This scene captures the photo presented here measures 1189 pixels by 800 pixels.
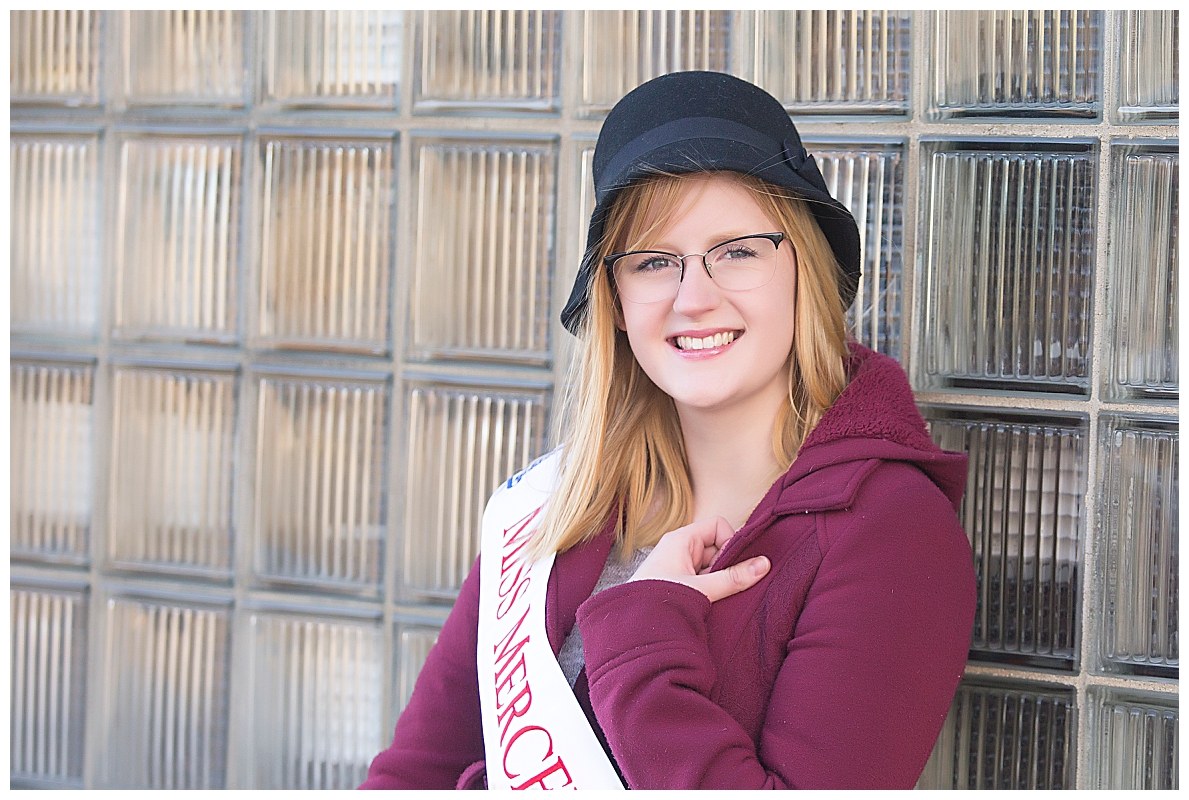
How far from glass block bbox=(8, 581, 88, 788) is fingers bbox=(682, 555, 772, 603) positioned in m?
1.04

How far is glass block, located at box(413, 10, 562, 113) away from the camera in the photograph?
1260mm

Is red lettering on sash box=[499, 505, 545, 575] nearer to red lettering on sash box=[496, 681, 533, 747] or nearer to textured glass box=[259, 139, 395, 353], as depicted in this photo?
red lettering on sash box=[496, 681, 533, 747]

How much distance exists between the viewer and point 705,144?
874 mm

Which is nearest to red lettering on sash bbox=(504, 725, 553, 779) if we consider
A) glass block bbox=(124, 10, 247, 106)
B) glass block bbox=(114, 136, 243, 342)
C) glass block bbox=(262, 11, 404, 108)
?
glass block bbox=(114, 136, 243, 342)

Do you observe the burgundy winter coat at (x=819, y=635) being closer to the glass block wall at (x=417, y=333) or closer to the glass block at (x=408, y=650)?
→ the glass block wall at (x=417, y=333)

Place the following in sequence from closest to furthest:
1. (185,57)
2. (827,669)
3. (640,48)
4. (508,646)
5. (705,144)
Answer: (827,669), (705,144), (508,646), (640,48), (185,57)

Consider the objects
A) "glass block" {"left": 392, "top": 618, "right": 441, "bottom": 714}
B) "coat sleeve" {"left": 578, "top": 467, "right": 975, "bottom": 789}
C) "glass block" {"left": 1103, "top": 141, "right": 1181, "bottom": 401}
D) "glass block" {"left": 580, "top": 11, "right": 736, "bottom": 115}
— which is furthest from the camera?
"glass block" {"left": 392, "top": 618, "right": 441, "bottom": 714}

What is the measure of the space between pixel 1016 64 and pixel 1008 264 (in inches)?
9.5

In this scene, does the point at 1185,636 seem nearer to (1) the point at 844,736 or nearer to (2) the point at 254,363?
(1) the point at 844,736

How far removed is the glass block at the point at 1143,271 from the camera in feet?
3.60

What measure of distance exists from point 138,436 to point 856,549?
1.07 metres

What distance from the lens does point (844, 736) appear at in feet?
2.47

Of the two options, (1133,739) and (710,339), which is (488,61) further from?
(1133,739)

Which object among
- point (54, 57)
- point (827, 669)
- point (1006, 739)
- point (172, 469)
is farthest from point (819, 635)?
point (54, 57)
